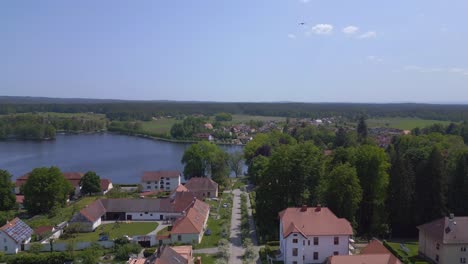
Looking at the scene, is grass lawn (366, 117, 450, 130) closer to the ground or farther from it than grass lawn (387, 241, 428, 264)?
farther from it

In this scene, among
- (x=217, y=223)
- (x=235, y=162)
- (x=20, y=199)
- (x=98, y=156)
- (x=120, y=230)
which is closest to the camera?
(x=120, y=230)

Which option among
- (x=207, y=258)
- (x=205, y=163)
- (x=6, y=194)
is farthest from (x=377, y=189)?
(x=6, y=194)

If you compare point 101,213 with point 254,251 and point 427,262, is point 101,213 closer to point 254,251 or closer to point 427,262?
point 254,251

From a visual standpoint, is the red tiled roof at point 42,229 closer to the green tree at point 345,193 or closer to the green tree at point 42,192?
the green tree at point 42,192

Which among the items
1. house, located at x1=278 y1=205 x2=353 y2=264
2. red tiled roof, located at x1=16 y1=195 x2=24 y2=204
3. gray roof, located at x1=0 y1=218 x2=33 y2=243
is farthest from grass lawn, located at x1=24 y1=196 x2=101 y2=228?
house, located at x1=278 y1=205 x2=353 y2=264

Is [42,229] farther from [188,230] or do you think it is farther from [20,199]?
[20,199]

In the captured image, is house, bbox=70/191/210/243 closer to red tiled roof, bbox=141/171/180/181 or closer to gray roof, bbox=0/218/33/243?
gray roof, bbox=0/218/33/243

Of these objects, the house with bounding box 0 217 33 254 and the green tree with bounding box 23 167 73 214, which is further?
the green tree with bounding box 23 167 73 214
